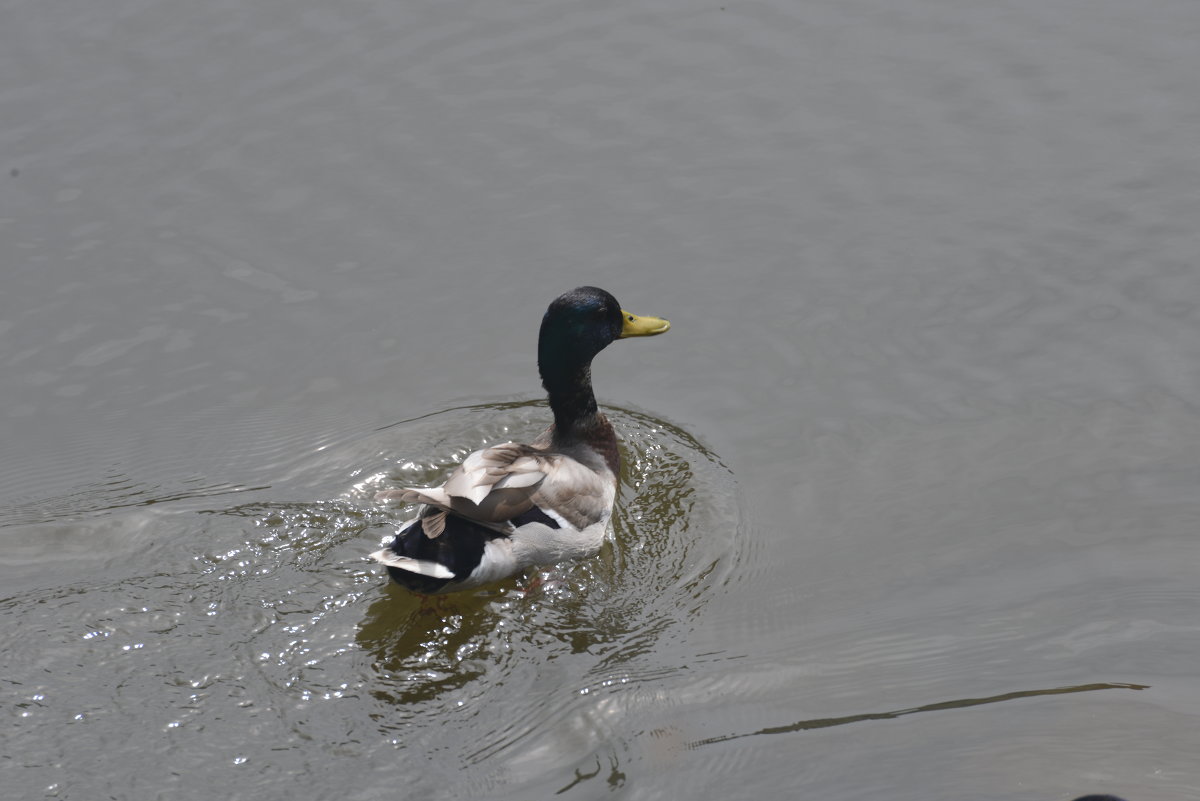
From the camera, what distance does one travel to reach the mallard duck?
623cm

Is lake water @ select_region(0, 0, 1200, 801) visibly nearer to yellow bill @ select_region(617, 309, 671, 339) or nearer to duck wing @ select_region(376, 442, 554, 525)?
duck wing @ select_region(376, 442, 554, 525)

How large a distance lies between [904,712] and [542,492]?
2228 millimetres

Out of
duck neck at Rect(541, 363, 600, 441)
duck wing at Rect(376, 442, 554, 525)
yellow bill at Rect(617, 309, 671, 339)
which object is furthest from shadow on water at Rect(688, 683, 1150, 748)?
yellow bill at Rect(617, 309, 671, 339)

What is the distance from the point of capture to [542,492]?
6.79 meters

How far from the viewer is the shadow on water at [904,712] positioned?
5.45 meters

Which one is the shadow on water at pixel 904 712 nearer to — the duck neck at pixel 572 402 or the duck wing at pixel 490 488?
the duck wing at pixel 490 488

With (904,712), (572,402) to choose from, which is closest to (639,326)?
(572,402)

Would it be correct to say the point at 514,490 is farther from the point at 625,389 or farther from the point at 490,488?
the point at 625,389

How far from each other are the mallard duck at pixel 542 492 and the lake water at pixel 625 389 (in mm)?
234

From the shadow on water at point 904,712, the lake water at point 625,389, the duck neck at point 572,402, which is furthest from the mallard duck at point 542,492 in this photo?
the shadow on water at point 904,712

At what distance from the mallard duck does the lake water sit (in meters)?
0.23

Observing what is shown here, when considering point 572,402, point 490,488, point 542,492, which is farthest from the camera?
point 572,402

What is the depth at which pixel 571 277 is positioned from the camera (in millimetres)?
8594

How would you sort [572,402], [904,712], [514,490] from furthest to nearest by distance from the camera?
[572,402]
[514,490]
[904,712]
